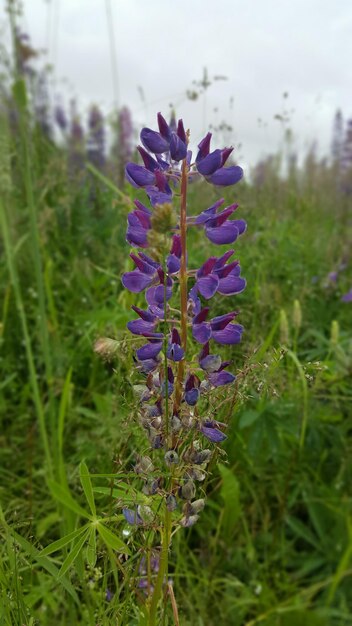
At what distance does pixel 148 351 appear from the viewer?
2.88 ft

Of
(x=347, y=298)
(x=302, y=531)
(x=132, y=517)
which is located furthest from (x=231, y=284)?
(x=347, y=298)

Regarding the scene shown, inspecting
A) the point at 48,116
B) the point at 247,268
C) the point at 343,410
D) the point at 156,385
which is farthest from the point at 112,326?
the point at 48,116

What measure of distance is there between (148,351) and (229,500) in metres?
0.89

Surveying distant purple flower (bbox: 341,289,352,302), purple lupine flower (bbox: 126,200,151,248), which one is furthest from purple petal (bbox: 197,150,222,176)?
distant purple flower (bbox: 341,289,352,302)

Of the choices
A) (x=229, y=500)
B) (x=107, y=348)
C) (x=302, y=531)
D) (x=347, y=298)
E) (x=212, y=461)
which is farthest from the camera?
(x=347, y=298)

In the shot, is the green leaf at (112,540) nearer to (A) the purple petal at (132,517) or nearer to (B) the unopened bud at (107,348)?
(A) the purple petal at (132,517)

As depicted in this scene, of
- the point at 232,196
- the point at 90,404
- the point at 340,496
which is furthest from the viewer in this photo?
the point at 232,196

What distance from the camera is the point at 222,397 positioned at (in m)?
1.01

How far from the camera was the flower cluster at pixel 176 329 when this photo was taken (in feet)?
2.88

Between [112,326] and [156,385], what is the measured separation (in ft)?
3.40

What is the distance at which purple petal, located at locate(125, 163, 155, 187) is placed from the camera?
2.91ft

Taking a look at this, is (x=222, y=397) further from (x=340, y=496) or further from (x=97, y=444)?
(x=340, y=496)

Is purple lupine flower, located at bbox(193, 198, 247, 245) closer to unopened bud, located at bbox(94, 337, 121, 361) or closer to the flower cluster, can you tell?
the flower cluster

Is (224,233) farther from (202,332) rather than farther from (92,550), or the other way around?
(92,550)
